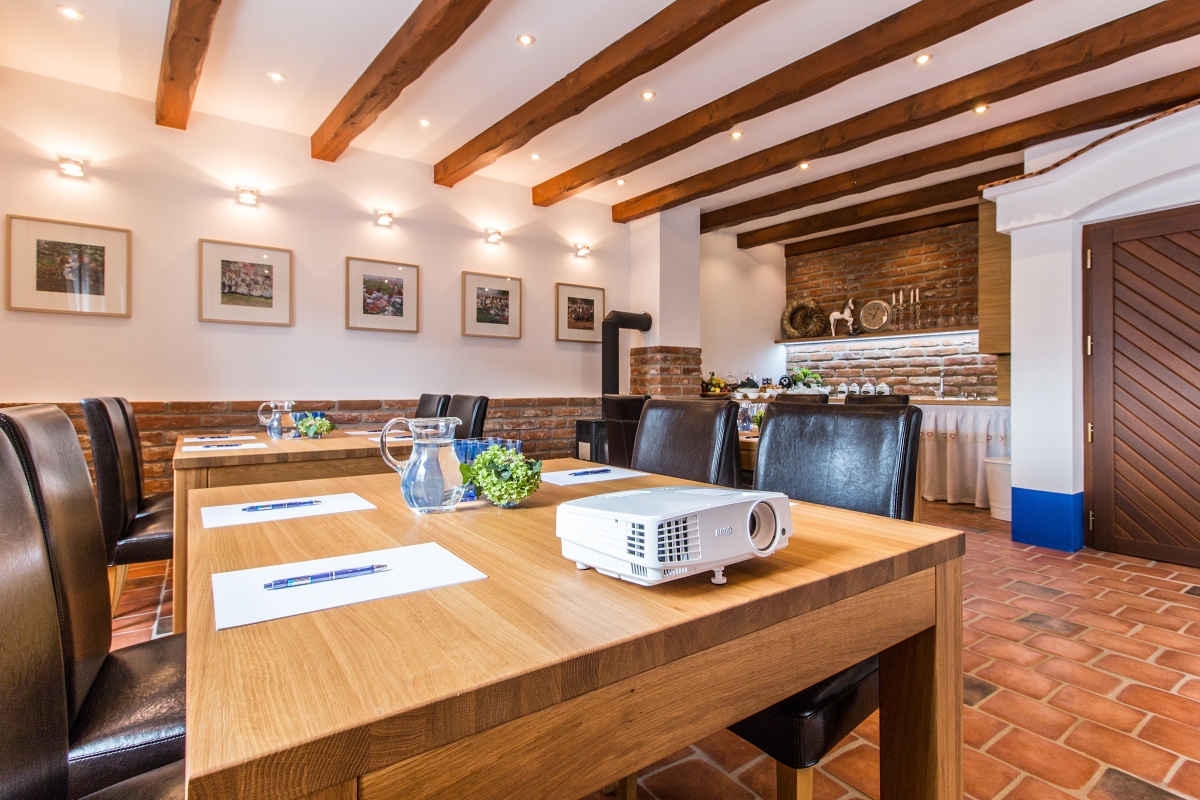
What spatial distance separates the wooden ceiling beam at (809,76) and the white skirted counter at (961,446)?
2.71 metres

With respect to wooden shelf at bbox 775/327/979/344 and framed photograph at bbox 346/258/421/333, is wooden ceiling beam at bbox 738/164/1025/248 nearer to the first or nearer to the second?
wooden shelf at bbox 775/327/979/344

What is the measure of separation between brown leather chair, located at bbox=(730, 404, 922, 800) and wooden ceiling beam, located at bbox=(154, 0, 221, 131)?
3.04 metres

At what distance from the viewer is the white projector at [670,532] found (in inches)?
26.2

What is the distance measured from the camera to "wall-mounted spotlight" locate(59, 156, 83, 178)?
3547 mm

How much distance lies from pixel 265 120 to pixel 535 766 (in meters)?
4.78

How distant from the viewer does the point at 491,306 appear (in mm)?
5145

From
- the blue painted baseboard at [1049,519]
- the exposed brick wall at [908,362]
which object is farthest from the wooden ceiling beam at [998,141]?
the blue painted baseboard at [1049,519]

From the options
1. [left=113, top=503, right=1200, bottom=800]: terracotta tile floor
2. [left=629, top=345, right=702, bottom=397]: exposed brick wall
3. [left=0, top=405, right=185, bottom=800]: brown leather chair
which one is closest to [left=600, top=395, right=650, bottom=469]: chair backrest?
[left=113, top=503, right=1200, bottom=800]: terracotta tile floor

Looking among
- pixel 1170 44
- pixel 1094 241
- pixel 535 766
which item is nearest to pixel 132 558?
pixel 535 766

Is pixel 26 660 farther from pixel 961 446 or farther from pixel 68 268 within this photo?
pixel 961 446

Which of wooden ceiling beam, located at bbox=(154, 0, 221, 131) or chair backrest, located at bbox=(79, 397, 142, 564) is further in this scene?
wooden ceiling beam, located at bbox=(154, 0, 221, 131)

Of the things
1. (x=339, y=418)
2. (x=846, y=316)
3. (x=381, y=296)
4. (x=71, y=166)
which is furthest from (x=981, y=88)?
(x=71, y=166)

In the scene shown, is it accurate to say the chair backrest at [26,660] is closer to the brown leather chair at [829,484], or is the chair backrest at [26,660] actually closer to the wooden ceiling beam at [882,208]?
the brown leather chair at [829,484]

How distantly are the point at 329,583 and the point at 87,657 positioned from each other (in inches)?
21.9
